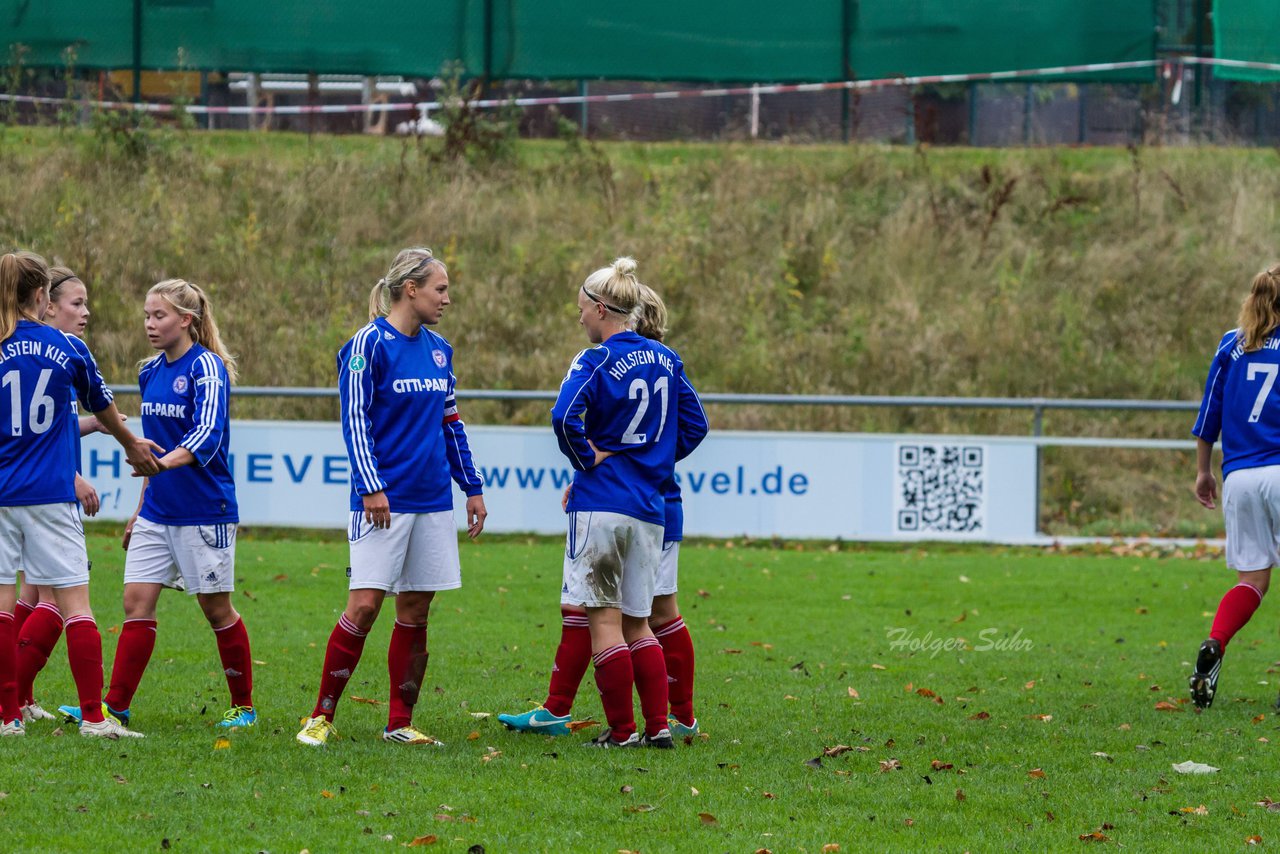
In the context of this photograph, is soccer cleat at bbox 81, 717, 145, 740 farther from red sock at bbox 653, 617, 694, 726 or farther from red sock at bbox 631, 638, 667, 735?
red sock at bbox 653, 617, 694, 726

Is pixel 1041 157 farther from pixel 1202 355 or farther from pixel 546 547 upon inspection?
pixel 546 547

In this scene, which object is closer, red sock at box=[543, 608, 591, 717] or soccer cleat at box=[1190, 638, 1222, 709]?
red sock at box=[543, 608, 591, 717]

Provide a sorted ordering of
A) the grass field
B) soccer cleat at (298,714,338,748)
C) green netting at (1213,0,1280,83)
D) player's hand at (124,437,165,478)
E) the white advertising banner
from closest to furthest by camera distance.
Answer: the grass field < player's hand at (124,437,165,478) < soccer cleat at (298,714,338,748) < the white advertising banner < green netting at (1213,0,1280,83)

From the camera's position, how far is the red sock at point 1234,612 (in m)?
7.62

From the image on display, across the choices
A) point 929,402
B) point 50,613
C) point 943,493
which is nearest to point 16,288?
point 50,613

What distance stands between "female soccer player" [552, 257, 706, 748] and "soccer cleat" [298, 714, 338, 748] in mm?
1066

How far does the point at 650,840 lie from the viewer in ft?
16.1

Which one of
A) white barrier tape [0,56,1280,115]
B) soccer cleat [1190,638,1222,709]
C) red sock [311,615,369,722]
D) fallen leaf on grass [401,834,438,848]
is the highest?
white barrier tape [0,56,1280,115]

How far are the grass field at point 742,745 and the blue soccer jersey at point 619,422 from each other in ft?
3.38

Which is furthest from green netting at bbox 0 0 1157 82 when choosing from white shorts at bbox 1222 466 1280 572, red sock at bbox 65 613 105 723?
red sock at bbox 65 613 105 723

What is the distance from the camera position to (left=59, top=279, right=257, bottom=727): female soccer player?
6.40 meters

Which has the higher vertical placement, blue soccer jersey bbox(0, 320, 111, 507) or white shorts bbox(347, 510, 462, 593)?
blue soccer jersey bbox(0, 320, 111, 507)

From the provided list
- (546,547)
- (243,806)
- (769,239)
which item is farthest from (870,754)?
(769,239)

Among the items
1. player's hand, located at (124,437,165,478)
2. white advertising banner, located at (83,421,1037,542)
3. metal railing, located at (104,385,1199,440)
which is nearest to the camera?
player's hand, located at (124,437,165,478)
